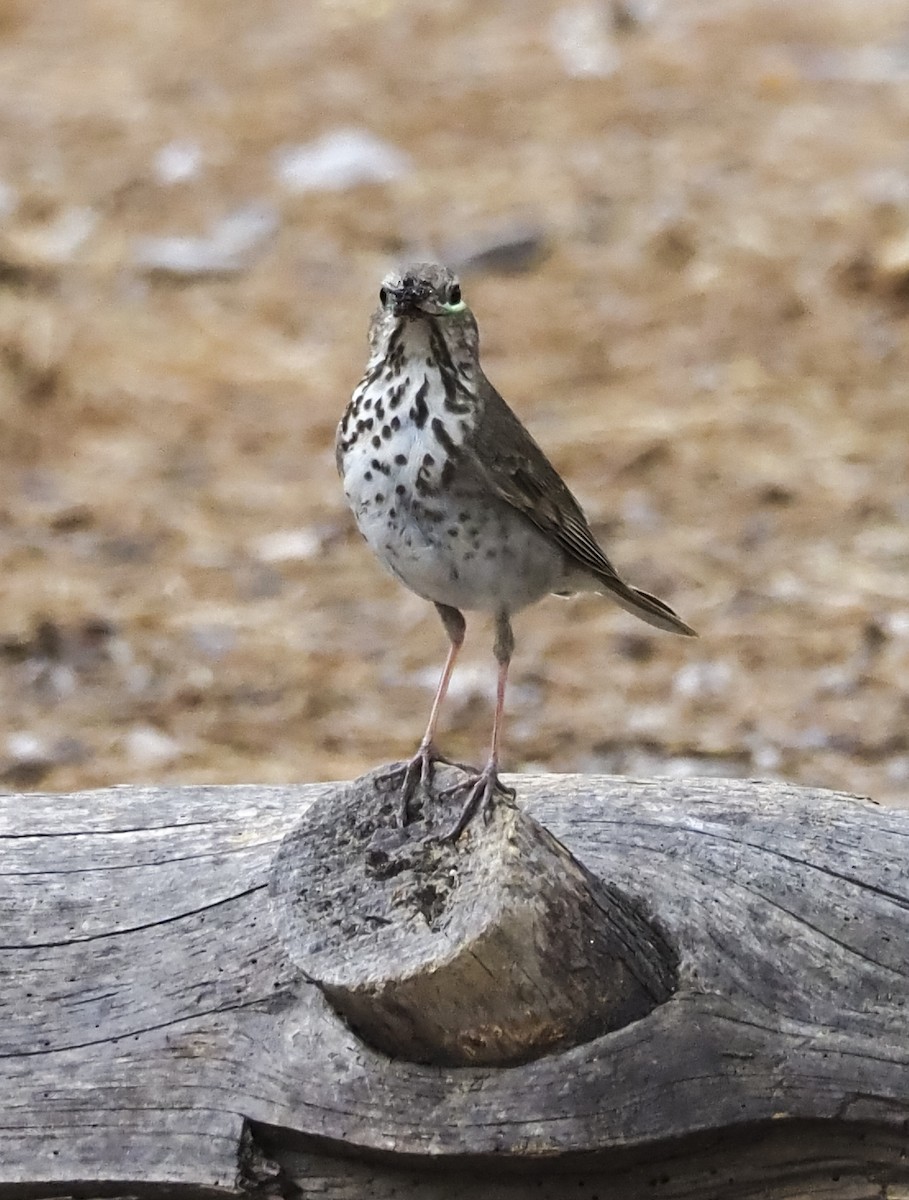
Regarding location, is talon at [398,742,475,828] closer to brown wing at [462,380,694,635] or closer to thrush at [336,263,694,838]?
thrush at [336,263,694,838]

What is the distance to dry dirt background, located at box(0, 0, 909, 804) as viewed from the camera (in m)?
5.75

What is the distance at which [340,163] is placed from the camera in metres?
9.77

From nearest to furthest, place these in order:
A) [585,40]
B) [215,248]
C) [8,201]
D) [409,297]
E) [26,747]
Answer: [409,297], [26,747], [215,248], [8,201], [585,40]

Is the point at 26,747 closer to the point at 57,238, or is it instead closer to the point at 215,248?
the point at 215,248

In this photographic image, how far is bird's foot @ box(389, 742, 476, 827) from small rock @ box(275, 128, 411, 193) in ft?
21.8

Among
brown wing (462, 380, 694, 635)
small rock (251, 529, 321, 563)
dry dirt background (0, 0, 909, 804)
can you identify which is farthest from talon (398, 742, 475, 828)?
small rock (251, 529, 321, 563)

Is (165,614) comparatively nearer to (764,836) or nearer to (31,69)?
(764,836)

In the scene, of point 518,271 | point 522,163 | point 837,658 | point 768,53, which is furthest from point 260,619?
point 768,53

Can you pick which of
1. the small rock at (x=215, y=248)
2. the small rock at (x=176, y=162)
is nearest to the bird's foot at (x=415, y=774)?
the small rock at (x=215, y=248)

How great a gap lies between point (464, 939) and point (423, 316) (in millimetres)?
1231

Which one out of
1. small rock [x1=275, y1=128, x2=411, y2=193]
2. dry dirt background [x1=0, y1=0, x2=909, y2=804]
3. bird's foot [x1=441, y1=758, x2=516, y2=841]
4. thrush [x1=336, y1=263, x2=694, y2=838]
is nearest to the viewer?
bird's foot [x1=441, y1=758, x2=516, y2=841]

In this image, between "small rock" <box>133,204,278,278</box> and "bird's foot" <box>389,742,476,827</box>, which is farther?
"small rock" <box>133,204,278,278</box>

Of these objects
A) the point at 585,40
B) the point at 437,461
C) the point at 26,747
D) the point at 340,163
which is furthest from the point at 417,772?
the point at 585,40

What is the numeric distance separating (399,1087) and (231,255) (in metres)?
6.64
